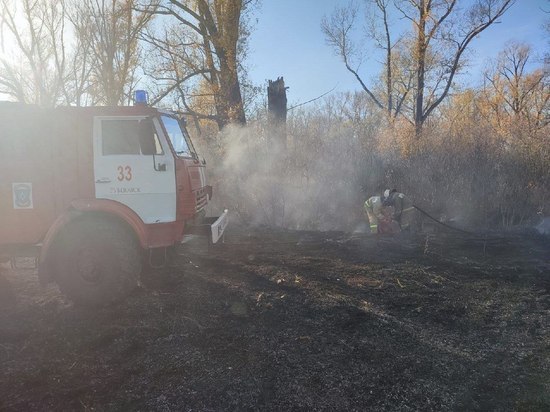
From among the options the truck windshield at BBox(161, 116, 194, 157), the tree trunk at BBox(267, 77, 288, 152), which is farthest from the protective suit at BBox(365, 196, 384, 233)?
the tree trunk at BBox(267, 77, 288, 152)

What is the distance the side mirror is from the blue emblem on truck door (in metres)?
1.51

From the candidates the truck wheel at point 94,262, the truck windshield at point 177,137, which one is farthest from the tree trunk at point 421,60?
the truck wheel at point 94,262

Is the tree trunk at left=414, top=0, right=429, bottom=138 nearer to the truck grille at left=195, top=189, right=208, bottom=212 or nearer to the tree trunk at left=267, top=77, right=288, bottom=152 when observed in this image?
the tree trunk at left=267, top=77, right=288, bottom=152

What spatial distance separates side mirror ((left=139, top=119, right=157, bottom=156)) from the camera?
17.0ft

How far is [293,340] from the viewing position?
4121mm

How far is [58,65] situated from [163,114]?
9.74 meters

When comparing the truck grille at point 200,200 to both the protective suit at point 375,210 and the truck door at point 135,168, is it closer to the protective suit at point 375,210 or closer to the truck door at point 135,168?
the truck door at point 135,168

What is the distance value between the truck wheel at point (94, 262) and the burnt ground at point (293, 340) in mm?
232

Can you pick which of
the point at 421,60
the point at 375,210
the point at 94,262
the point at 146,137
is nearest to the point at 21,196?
the point at 94,262

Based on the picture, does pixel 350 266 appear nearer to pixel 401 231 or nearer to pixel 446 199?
pixel 401 231

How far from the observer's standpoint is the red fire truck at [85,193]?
5059mm

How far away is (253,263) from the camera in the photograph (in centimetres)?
718

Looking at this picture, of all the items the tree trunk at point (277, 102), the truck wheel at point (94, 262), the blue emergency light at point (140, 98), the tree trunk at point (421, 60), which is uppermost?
the tree trunk at point (421, 60)

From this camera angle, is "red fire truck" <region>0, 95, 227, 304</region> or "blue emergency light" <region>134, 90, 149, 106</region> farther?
"blue emergency light" <region>134, 90, 149, 106</region>
